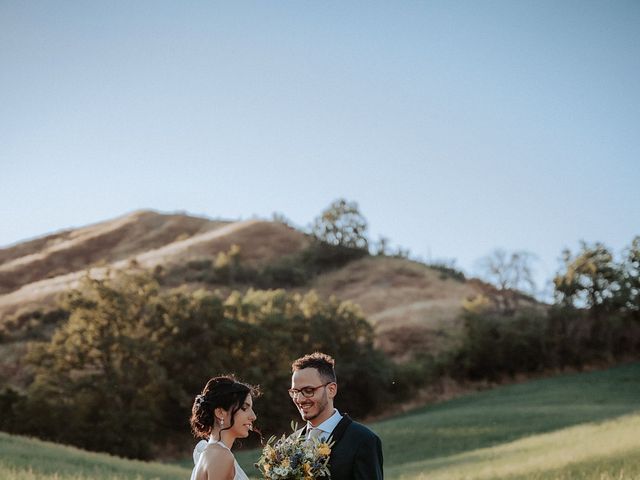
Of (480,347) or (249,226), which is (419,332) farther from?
(249,226)

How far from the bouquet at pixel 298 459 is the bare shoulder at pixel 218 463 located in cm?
56

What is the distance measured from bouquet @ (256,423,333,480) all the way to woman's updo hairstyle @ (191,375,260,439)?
866mm

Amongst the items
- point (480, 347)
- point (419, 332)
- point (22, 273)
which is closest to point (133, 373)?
point (480, 347)

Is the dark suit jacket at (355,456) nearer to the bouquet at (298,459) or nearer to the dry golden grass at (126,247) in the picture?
the bouquet at (298,459)

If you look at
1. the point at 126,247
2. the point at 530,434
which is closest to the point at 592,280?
the point at 530,434

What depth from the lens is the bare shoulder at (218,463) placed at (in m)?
5.82

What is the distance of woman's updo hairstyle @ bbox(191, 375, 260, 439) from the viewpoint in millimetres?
6195

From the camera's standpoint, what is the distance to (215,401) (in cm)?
620

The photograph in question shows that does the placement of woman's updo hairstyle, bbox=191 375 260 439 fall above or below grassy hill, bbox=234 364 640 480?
above

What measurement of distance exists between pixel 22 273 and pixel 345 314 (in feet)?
235

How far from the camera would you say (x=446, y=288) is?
313 feet

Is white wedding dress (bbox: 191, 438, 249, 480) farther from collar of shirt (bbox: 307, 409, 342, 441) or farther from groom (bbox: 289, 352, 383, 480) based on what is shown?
collar of shirt (bbox: 307, 409, 342, 441)

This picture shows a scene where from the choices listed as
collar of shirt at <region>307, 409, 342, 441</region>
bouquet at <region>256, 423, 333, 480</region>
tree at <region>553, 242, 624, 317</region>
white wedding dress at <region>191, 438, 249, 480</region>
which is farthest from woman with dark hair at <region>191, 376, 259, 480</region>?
tree at <region>553, 242, 624, 317</region>

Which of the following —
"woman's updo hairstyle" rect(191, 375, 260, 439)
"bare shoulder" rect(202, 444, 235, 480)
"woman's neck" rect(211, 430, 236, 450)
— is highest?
"woman's updo hairstyle" rect(191, 375, 260, 439)
